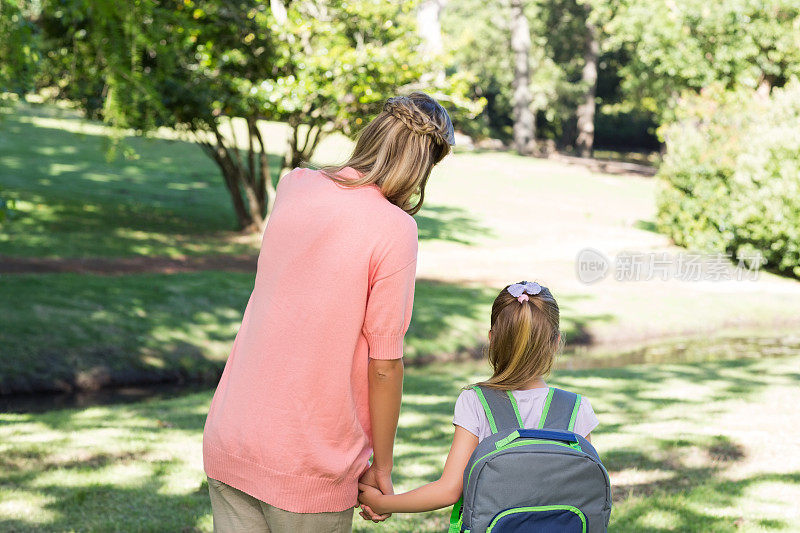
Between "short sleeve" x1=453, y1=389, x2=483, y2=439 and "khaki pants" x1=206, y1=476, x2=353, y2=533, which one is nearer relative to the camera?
"khaki pants" x1=206, y1=476, x2=353, y2=533

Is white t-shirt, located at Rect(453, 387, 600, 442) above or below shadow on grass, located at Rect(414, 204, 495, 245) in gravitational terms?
above

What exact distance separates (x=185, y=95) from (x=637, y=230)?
52.2 ft

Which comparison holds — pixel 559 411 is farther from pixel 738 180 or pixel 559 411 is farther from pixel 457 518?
pixel 738 180

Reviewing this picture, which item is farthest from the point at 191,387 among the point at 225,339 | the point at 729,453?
the point at 729,453

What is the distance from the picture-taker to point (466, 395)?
2.60 metres

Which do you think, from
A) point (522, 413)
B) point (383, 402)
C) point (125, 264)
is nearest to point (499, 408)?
point (522, 413)

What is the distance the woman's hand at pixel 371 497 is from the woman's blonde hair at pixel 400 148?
2.66 ft

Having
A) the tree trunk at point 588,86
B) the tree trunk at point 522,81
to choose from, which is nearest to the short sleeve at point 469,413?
the tree trunk at point 588,86

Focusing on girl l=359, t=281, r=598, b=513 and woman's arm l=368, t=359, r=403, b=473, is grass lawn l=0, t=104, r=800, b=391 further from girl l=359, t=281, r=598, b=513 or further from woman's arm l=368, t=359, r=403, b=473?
woman's arm l=368, t=359, r=403, b=473

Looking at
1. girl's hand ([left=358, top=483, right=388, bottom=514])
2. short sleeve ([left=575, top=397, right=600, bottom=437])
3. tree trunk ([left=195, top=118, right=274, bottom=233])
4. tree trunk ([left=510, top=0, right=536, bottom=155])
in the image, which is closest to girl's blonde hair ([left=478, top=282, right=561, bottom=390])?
short sleeve ([left=575, top=397, right=600, bottom=437])

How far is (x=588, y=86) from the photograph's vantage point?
1722 inches

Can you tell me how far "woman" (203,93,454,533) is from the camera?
7.37 ft

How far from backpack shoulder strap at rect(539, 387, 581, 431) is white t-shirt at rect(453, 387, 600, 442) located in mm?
17

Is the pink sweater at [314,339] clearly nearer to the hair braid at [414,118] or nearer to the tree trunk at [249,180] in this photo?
the hair braid at [414,118]
